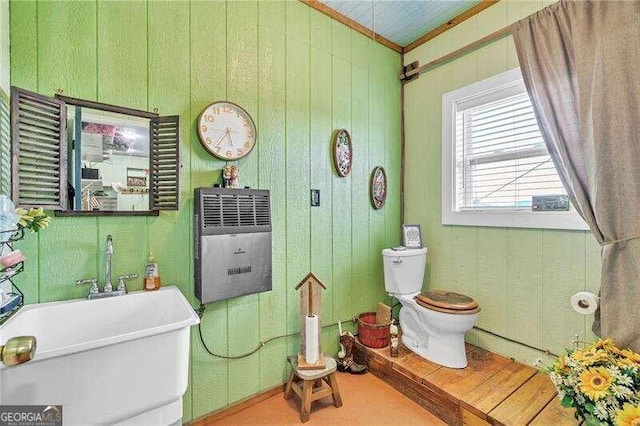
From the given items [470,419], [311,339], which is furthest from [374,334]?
[470,419]

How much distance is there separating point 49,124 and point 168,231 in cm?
64

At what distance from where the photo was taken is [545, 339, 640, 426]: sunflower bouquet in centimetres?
109

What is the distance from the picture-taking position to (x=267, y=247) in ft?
5.32

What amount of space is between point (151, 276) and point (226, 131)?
856mm

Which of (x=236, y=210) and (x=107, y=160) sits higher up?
(x=107, y=160)

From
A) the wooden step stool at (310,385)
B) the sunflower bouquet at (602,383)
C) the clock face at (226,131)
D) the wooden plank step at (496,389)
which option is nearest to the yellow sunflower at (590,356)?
the sunflower bouquet at (602,383)

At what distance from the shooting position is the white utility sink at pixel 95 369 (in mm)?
759

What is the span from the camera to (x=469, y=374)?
1747 millimetres

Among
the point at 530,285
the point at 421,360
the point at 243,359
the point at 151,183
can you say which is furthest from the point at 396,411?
the point at 151,183

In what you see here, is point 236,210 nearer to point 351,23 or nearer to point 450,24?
point 351,23

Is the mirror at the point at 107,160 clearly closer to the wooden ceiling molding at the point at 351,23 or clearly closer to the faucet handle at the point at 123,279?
the faucet handle at the point at 123,279

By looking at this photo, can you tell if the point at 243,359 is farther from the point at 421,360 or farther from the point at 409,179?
the point at 409,179

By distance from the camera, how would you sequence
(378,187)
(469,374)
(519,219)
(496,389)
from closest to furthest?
Answer: (496,389) < (469,374) < (519,219) < (378,187)

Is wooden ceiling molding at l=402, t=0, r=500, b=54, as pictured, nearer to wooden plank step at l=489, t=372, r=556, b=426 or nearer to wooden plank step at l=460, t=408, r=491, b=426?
wooden plank step at l=489, t=372, r=556, b=426
